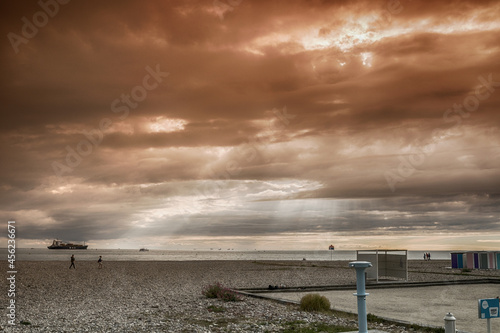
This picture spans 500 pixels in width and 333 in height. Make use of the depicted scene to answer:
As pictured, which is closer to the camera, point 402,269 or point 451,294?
point 451,294

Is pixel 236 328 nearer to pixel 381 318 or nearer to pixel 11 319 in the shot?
pixel 381 318

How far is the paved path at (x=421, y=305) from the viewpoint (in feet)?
42.6

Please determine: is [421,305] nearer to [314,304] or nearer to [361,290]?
[314,304]

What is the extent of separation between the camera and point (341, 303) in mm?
17656

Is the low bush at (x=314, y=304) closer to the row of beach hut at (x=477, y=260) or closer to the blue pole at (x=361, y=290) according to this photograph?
the blue pole at (x=361, y=290)

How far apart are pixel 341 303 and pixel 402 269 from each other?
1162 centimetres

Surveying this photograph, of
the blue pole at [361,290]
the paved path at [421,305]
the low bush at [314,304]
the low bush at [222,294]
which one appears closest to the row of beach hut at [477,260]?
the paved path at [421,305]

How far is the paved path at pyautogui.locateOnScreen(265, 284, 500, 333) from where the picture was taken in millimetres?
12992

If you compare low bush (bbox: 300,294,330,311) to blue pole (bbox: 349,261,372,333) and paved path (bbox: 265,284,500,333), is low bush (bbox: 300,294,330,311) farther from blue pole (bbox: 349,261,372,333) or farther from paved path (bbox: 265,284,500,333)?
blue pole (bbox: 349,261,372,333)

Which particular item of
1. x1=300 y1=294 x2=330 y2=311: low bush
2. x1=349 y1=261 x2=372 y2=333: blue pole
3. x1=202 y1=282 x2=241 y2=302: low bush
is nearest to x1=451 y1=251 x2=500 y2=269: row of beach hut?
x1=202 y1=282 x2=241 y2=302: low bush

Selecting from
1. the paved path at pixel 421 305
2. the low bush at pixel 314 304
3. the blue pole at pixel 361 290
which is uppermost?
the blue pole at pixel 361 290

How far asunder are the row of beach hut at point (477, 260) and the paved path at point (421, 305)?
20460mm

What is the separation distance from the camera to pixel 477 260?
136 ft

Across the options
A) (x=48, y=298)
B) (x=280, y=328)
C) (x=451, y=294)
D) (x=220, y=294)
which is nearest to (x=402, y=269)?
(x=451, y=294)
